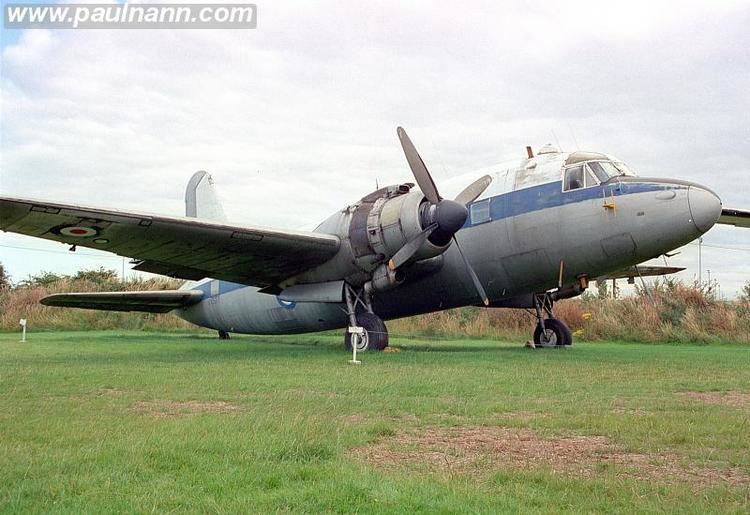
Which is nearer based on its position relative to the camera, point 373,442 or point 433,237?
point 373,442

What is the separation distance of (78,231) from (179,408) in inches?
320

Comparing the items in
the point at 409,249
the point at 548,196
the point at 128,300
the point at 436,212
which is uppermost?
the point at 548,196

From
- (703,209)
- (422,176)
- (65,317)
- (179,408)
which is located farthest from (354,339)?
(65,317)

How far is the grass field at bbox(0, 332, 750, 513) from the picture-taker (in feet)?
12.9

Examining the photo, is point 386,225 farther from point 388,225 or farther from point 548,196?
point 548,196

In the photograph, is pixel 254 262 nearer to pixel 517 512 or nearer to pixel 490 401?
pixel 490 401

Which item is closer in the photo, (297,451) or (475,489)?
(475,489)

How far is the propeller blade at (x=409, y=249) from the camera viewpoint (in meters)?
14.2

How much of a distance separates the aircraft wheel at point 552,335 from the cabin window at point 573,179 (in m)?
5.04

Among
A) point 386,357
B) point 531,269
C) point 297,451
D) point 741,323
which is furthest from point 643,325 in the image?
point 297,451

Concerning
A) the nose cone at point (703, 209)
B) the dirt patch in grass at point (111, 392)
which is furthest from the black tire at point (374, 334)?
the dirt patch in grass at point (111, 392)

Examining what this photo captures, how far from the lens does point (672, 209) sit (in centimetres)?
1315

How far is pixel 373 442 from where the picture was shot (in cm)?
555

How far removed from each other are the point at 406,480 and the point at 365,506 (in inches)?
23.3
